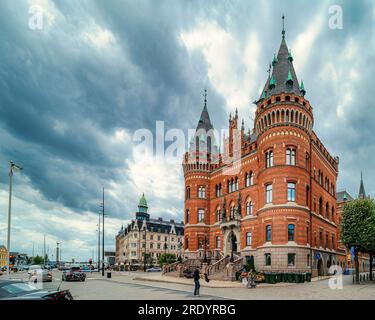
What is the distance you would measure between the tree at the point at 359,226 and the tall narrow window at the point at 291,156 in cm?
753

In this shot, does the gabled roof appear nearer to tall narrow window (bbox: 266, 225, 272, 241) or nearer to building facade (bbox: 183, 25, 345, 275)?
building facade (bbox: 183, 25, 345, 275)

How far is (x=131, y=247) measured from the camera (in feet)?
359

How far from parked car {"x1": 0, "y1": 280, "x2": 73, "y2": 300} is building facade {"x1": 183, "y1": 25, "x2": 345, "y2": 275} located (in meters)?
28.1

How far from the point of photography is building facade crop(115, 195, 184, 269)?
106 meters

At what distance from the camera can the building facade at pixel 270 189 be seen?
3603 cm

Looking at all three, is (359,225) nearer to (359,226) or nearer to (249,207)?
(359,226)

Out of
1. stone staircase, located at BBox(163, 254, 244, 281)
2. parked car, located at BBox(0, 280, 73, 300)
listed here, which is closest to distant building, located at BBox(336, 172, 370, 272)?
stone staircase, located at BBox(163, 254, 244, 281)

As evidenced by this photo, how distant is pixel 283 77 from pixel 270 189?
45.3ft

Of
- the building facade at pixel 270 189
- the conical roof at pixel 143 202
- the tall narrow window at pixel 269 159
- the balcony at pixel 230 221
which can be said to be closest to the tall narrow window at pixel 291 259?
the building facade at pixel 270 189

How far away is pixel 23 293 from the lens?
1087cm

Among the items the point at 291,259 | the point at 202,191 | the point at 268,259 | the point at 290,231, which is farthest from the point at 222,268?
the point at 202,191
